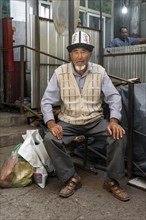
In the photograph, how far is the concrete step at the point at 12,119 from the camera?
4.63 metres

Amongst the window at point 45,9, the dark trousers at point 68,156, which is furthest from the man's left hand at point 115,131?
the window at point 45,9

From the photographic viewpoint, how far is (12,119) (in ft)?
15.5

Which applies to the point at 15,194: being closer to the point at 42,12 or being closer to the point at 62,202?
the point at 62,202

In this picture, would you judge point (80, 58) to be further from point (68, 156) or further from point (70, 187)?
point (70, 187)

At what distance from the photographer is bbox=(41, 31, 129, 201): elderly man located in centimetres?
272

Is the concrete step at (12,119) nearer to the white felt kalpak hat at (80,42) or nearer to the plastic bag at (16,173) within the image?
the plastic bag at (16,173)

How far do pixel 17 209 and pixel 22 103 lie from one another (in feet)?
8.53

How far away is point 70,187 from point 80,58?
1311 millimetres

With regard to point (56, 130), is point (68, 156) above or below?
below

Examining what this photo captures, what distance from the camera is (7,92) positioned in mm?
5438

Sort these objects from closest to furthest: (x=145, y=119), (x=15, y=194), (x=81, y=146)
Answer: (x=15, y=194)
(x=145, y=119)
(x=81, y=146)

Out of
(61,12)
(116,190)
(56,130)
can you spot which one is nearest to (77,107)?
(56,130)

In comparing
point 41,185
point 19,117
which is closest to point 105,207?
point 41,185

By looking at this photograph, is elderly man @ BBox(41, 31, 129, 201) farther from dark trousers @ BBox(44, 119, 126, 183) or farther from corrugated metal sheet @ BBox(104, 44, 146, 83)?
corrugated metal sheet @ BBox(104, 44, 146, 83)
